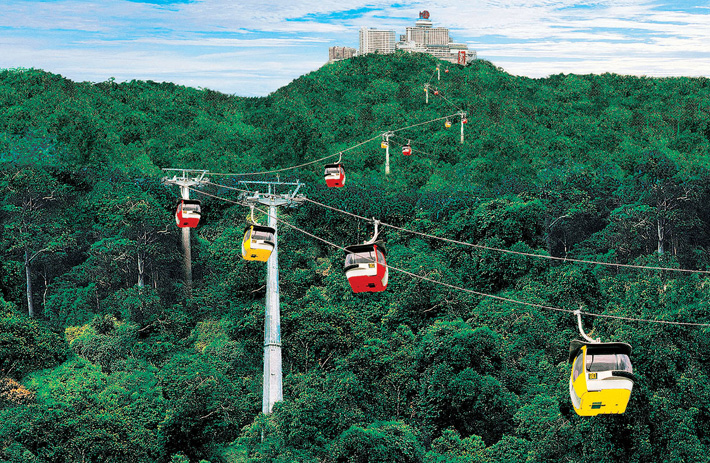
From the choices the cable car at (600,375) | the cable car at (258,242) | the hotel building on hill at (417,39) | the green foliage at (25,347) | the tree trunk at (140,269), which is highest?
the hotel building on hill at (417,39)

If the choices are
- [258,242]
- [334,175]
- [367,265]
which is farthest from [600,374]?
[334,175]

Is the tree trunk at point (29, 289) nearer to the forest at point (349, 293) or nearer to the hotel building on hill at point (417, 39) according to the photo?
the forest at point (349, 293)

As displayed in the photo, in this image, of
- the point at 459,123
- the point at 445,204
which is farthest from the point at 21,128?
the point at 459,123

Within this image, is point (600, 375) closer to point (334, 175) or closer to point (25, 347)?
point (334, 175)

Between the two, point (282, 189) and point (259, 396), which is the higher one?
point (282, 189)

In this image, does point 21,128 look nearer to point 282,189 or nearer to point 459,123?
point 282,189

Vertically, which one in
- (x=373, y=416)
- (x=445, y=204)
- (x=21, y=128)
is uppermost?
(x=21, y=128)

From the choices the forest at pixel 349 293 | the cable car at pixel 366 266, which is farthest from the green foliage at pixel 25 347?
the cable car at pixel 366 266
